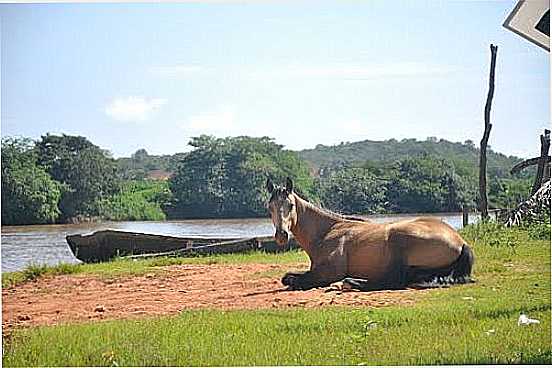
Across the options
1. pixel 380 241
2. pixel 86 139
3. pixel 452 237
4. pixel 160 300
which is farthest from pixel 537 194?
pixel 86 139

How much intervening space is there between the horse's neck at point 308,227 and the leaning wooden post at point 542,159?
88cm

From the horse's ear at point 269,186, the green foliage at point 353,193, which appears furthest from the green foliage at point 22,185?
the green foliage at point 353,193

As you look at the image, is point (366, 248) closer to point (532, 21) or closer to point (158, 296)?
point (158, 296)

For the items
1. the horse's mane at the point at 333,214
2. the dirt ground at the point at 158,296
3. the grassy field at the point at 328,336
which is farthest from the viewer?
the horse's mane at the point at 333,214

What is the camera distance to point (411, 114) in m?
4.03

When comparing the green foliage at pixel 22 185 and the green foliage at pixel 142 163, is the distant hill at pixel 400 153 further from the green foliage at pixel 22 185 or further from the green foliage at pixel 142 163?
the green foliage at pixel 22 185

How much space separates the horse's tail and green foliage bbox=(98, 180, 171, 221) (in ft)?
3.72

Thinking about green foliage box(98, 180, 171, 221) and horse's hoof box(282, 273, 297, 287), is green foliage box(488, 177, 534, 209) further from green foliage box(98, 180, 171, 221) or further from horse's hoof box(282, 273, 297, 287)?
green foliage box(98, 180, 171, 221)

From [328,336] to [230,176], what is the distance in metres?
0.85

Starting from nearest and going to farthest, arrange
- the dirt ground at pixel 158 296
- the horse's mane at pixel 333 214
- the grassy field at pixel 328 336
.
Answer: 1. the grassy field at pixel 328 336
2. the dirt ground at pixel 158 296
3. the horse's mane at pixel 333 214

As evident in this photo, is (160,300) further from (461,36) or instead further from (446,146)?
(461,36)

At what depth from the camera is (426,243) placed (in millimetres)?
3980

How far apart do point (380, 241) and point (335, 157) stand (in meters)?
0.40

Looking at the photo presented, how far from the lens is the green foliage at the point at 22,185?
392cm
